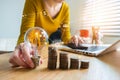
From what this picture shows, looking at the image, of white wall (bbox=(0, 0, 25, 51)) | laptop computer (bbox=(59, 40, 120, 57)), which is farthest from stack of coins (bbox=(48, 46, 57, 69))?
white wall (bbox=(0, 0, 25, 51))

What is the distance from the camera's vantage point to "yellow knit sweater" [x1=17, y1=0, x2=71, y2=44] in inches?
49.4

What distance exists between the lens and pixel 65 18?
61.7 inches

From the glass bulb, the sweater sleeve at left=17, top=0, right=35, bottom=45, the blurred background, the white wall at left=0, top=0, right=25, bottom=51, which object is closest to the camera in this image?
the glass bulb

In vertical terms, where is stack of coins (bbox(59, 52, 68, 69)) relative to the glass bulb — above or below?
below

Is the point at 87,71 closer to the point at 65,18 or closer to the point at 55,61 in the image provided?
the point at 55,61

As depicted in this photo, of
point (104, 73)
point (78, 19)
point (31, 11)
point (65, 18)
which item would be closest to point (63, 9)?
point (65, 18)

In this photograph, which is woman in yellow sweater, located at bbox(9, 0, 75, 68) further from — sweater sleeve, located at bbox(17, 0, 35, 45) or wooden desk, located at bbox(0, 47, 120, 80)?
wooden desk, located at bbox(0, 47, 120, 80)

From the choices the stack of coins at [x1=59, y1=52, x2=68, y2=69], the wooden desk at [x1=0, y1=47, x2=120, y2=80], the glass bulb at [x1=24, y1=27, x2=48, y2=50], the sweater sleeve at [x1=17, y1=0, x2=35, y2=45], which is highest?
the sweater sleeve at [x1=17, y1=0, x2=35, y2=45]

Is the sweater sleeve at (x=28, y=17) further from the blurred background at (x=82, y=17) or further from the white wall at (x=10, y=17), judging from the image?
the white wall at (x=10, y=17)

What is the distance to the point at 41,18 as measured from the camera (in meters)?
1.41

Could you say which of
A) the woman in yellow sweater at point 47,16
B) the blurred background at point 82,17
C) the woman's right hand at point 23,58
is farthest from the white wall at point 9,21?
the woman's right hand at point 23,58

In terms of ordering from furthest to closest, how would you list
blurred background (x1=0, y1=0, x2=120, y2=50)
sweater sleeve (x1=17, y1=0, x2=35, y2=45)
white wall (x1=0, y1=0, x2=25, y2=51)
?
1. white wall (x1=0, y1=0, x2=25, y2=51)
2. blurred background (x1=0, y1=0, x2=120, y2=50)
3. sweater sleeve (x1=17, y1=0, x2=35, y2=45)

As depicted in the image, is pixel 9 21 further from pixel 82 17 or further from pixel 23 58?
pixel 23 58

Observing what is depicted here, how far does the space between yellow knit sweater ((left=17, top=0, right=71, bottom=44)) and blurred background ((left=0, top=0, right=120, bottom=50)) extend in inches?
20.1
